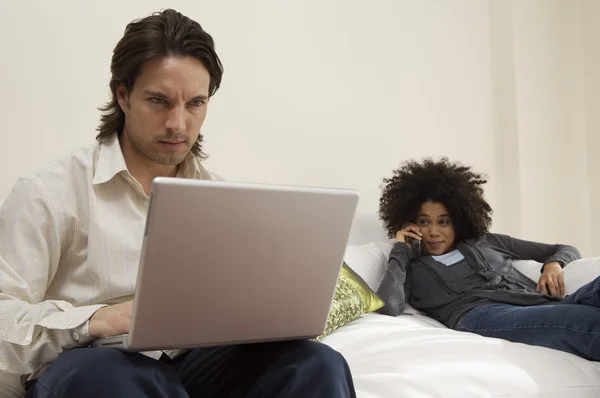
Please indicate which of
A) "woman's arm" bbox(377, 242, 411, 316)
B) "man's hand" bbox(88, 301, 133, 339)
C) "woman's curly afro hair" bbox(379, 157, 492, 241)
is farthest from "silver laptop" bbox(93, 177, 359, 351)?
"woman's curly afro hair" bbox(379, 157, 492, 241)

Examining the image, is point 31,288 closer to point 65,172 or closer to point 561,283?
point 65,172

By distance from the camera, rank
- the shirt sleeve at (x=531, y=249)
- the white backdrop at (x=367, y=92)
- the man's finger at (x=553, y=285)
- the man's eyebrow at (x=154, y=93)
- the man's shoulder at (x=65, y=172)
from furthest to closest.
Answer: the shirt sleeve at (x=531, y=249)
the man's finger at (x=553, y=285)
the white backdrop at (x=367, y=92)
the man's eyebrow at (x=154, y=93)
the man's shoulder at (x=65, y=172)

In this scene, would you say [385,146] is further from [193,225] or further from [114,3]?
[193,225]

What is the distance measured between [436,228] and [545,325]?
0.70 metres

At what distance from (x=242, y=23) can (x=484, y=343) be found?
4.73 feet

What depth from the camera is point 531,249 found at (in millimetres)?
2420

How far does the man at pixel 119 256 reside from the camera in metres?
0.92

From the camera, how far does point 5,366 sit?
96 cm

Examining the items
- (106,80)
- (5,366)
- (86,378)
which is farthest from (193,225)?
(106,80)

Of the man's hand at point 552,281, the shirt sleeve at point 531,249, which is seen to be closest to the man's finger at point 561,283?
the man's hand at point 552,281

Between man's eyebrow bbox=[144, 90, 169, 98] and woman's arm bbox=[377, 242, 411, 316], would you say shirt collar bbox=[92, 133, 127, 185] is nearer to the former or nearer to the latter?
man's eyebrow bbox=[144, 90, 169, 98]

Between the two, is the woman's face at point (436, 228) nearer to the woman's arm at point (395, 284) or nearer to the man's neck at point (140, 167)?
the woman's arm at point (395, 284)

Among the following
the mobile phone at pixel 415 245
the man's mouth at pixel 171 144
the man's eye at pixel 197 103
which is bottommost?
the mobile phone at pixel 415 245

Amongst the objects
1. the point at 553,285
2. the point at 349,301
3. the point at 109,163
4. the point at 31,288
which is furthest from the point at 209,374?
the point at 553,285
